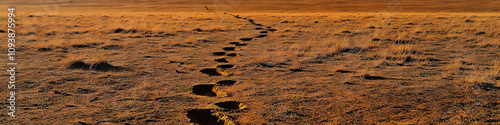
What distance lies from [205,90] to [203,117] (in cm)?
98

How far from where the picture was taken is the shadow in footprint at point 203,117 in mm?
3297

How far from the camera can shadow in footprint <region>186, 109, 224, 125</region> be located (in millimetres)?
3297

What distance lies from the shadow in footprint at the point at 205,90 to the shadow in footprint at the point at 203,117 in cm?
59

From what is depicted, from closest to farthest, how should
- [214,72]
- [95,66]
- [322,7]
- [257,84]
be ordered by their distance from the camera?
[257,84] < [214,72] < [95,66] < [322,7]

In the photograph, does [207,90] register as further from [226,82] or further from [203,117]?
[203,117]

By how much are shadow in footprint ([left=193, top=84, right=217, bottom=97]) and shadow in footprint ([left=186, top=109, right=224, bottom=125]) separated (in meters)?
0.59

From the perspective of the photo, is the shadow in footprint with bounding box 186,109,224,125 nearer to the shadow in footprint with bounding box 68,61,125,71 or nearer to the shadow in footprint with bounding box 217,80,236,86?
the shadow in footprint with bounding box 217,80,236,86

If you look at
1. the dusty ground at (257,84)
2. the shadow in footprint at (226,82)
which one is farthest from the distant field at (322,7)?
the shadow in footprint at (226,82)

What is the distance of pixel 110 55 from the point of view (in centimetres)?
696

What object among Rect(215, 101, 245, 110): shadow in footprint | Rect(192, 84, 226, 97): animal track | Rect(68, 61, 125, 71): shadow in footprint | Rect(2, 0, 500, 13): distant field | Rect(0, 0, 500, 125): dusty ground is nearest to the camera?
Rect(0, 0, 500, 125): dusty ground

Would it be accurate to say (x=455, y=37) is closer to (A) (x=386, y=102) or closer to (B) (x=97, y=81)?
(A) (x=386, y=102)

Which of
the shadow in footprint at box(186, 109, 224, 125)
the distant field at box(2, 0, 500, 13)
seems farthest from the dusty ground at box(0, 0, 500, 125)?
the distant field at box(2, 0, 500, 13)

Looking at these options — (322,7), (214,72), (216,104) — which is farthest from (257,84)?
(322,7)

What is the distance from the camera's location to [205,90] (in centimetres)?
440
